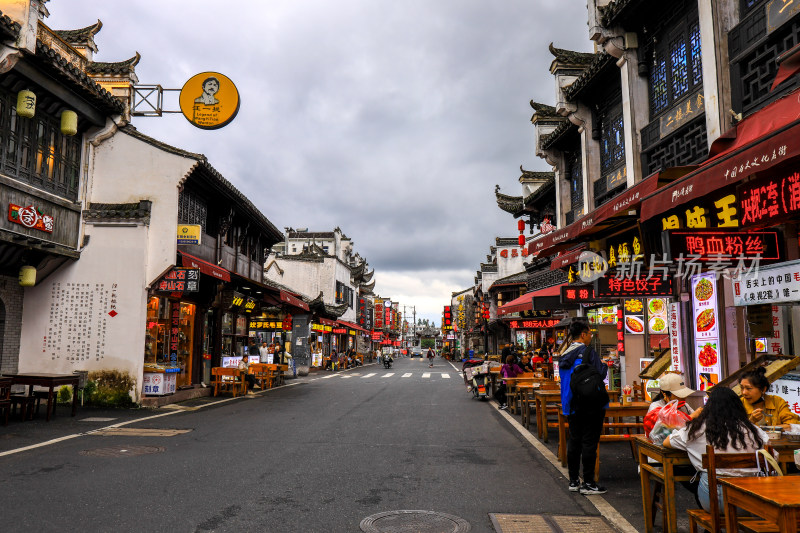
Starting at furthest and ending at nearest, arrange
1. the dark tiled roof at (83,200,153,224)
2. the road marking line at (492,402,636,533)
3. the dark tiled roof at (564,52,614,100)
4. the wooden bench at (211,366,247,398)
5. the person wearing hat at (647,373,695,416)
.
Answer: the wooden bench at (211,366,247,398)
the dark tiled roof at (83,200,153,224)
the dark tiled roof at (564,52,614,100)
the person wearing hat at (647,373,695,416)
the road marking line at (492,402,636,533)

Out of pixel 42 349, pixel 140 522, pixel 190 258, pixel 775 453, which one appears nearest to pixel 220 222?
pixel 190 258

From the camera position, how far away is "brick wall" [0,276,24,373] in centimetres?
1392

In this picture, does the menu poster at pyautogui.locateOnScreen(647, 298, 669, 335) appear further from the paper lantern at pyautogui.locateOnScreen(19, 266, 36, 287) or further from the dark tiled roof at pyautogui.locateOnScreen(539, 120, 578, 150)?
the paper lantern at pyautogui.locateOnScreen(19, 266, 36, 287)

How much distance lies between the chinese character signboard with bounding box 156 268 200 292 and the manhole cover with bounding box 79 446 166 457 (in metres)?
6.21

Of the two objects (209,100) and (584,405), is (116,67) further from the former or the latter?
(584,405)

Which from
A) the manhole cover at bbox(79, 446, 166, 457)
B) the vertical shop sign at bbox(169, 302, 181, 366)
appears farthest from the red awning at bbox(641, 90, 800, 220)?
the vertical shop sign at bbox(169, 302, 181, 366)

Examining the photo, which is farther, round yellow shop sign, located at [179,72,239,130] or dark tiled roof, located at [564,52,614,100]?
dark tiled roof, located at [564,52,614,100]

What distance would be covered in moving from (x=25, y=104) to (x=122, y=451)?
26.4ft

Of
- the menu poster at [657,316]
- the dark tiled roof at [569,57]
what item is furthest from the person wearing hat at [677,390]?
the dark tiled roof at [569,57]

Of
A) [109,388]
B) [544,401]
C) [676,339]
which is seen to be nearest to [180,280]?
[109,388]

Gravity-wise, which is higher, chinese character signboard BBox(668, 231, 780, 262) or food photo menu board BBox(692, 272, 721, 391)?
chinese character signboard BBox(668, 231, 780, 262)

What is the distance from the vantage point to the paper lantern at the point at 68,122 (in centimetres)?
1367

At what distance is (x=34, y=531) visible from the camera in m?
4.80

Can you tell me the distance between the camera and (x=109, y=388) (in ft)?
46.7
